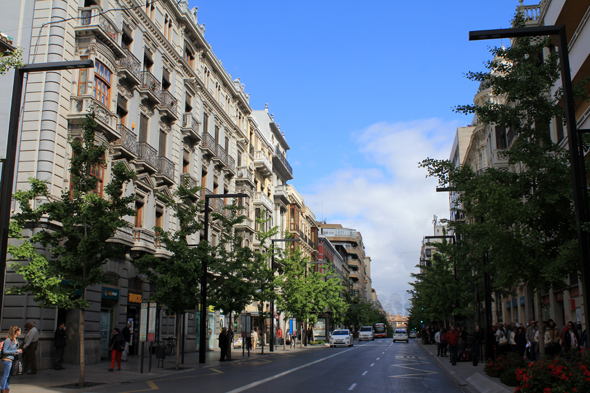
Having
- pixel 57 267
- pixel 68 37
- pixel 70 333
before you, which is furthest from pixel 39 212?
pixel 68 37

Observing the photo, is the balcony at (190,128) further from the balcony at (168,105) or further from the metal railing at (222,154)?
the metal railing at (222,154)

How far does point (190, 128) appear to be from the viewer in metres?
35.3

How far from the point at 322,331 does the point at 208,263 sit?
47613mm

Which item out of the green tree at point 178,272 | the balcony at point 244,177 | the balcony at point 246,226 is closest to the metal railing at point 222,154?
the balcony at point 244,177

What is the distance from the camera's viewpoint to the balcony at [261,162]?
5412cm

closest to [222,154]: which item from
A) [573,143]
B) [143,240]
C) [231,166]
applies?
[231,166]

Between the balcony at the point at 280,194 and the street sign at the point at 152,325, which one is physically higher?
the balcony at the point at 280,194

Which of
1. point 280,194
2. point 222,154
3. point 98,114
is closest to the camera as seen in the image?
point 98,114

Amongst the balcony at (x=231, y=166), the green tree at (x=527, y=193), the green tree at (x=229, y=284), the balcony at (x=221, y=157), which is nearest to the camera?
the green tree at (x=527, y=193)

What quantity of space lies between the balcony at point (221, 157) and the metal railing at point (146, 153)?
10.7m

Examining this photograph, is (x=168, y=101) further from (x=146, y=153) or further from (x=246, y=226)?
(x=246, y=226)

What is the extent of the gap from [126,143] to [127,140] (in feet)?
0.73

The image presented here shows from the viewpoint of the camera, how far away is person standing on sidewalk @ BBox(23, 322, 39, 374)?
17453 mm

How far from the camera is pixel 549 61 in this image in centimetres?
1526
